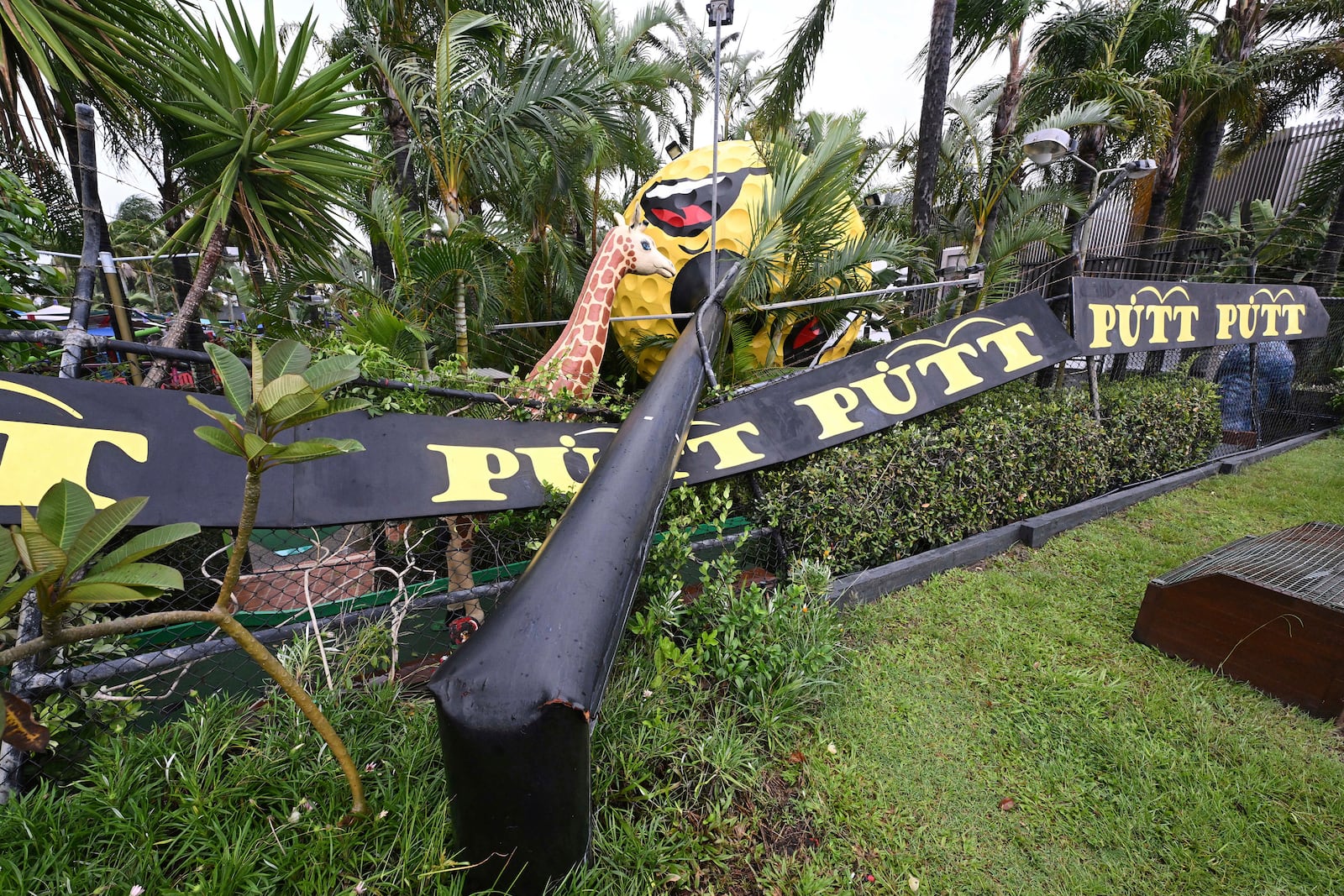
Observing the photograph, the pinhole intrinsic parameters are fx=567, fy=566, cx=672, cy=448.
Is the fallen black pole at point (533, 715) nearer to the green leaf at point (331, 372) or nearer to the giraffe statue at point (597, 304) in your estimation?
the green leaf at point (331, 372)

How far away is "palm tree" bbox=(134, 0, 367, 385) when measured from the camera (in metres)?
2.66

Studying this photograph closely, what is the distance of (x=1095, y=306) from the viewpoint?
5.20 meters

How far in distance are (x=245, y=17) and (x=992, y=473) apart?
5.22 m

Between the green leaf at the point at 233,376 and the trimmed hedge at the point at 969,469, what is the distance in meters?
2.74

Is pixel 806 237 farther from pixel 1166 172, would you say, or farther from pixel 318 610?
pixel 1166 172

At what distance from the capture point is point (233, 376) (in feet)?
4.02

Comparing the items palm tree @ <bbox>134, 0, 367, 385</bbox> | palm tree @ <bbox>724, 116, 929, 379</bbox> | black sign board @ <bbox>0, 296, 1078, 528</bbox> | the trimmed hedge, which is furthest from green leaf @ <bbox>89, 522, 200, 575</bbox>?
palm tree @ <bbox>724, 116, 929, 379</bbox>

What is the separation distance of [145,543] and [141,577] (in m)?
0.14

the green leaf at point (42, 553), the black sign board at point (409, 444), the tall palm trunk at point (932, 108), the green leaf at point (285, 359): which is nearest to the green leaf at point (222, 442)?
the green leaf at point (285, 359)

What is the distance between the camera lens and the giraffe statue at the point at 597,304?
4.44m

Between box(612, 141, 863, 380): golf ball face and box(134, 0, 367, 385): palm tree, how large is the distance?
2.77 metres

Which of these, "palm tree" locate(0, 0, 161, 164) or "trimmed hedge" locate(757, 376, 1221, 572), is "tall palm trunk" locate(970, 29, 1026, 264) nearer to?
"trimmed hedge" locate(757, 376, 1221, 572)

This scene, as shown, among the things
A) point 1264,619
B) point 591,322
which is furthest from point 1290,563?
point 591,322

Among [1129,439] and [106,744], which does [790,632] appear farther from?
[1129,439]
